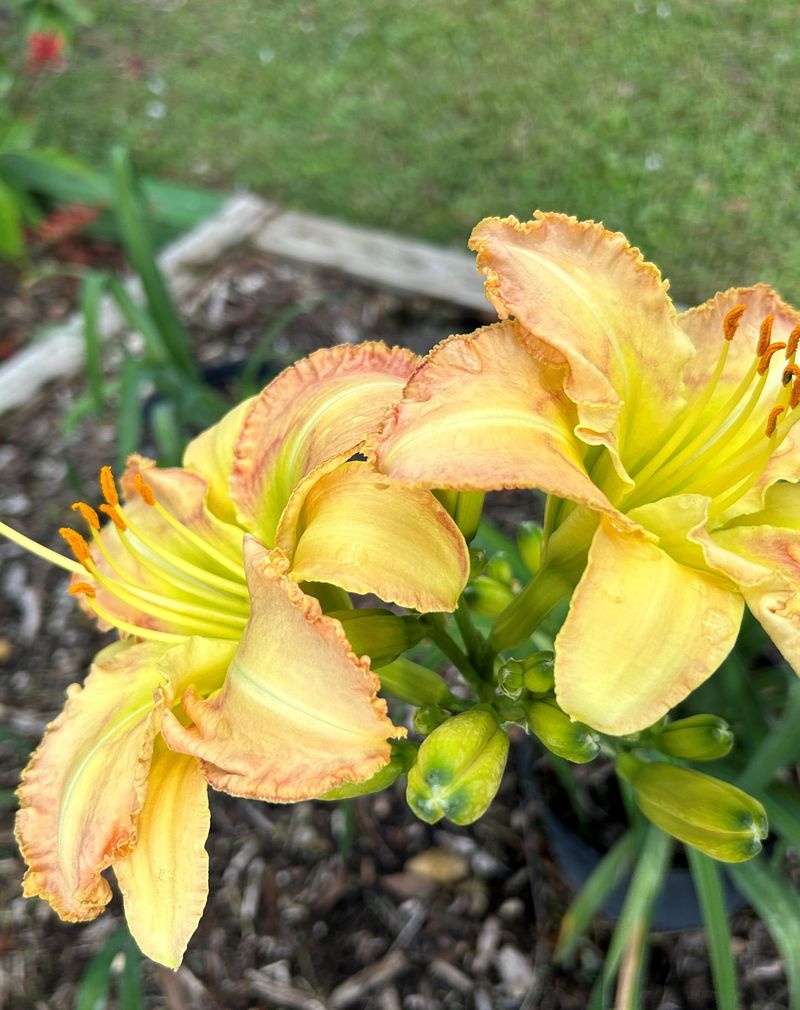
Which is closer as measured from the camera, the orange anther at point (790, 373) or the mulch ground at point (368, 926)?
the orange anther at point (790, 373)

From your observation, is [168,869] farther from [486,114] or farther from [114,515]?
[486,114]

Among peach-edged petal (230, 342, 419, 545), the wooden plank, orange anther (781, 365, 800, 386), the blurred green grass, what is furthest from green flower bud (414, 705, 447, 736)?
the blurred green grass

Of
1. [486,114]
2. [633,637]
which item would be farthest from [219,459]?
[486,114]

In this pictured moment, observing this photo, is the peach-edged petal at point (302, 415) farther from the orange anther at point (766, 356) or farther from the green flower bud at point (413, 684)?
the orange anther at point (766, 356)

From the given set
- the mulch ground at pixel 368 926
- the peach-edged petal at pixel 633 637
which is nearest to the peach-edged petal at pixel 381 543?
the peach-edged petal at pixel 633 637

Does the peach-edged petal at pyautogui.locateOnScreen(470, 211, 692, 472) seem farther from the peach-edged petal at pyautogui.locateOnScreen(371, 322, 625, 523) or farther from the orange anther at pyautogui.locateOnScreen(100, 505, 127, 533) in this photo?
the orange anther at pyautogui.locateOnScreen(100, 505, 127, 533)

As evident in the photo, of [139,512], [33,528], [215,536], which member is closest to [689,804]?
[215,536]
